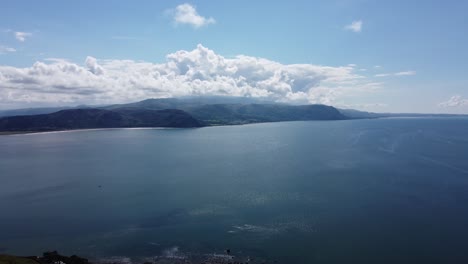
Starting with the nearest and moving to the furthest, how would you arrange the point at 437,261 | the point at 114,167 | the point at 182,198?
the point at 437,261
the point at 182,198
the point at 114,167

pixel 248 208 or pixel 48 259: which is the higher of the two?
pixel 248 208

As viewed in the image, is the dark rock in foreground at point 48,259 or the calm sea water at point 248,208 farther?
the calm sea water at point 248,208

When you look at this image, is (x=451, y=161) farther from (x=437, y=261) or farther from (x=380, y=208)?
(x=437, y=261)

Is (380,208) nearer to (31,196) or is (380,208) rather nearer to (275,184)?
(275,184)

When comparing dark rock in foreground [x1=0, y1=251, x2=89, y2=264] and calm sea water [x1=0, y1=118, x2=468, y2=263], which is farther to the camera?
calm sea water [x1=0, y1=118, x2=468, y2=263]

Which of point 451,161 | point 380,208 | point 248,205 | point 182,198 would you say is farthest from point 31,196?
point 451,161

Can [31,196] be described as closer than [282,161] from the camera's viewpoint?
Yes

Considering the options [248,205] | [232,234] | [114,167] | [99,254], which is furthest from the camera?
[114,167]

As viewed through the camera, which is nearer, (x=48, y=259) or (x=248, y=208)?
(x=48, y=259)
